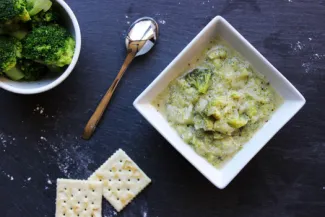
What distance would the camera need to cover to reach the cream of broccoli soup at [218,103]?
1.84 m

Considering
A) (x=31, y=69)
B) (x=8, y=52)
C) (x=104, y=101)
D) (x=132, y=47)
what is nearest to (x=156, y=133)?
(x=104, y=101)

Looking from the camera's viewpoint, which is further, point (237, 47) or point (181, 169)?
point (181, 169)

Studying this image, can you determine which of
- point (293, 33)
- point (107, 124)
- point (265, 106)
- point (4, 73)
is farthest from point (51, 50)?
point (293, 33)

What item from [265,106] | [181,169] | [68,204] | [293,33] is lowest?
[68,204]

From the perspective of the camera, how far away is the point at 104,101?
2094 mm

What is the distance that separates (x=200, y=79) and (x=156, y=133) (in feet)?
1.16

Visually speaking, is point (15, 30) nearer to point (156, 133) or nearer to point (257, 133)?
point (156, 133)

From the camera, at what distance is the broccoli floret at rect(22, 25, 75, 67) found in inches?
71.8

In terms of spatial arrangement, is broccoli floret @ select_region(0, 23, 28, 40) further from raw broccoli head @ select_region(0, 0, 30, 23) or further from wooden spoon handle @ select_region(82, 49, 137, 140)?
wooden spoon handle @ select_region(82, 49, 137, 140)

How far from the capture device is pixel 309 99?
212 centimetres

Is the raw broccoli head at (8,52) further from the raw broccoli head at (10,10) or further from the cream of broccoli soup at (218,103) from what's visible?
the cream of broccoli soup at (218,103)

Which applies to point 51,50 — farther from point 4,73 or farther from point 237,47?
point 237,47

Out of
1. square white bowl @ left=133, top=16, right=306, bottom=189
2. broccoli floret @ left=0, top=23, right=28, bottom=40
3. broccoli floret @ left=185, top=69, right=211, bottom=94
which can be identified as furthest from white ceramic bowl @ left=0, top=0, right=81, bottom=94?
broccoli floret @ left=185, top=69, right=211, bottom=94

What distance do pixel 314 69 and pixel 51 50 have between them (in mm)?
1141
